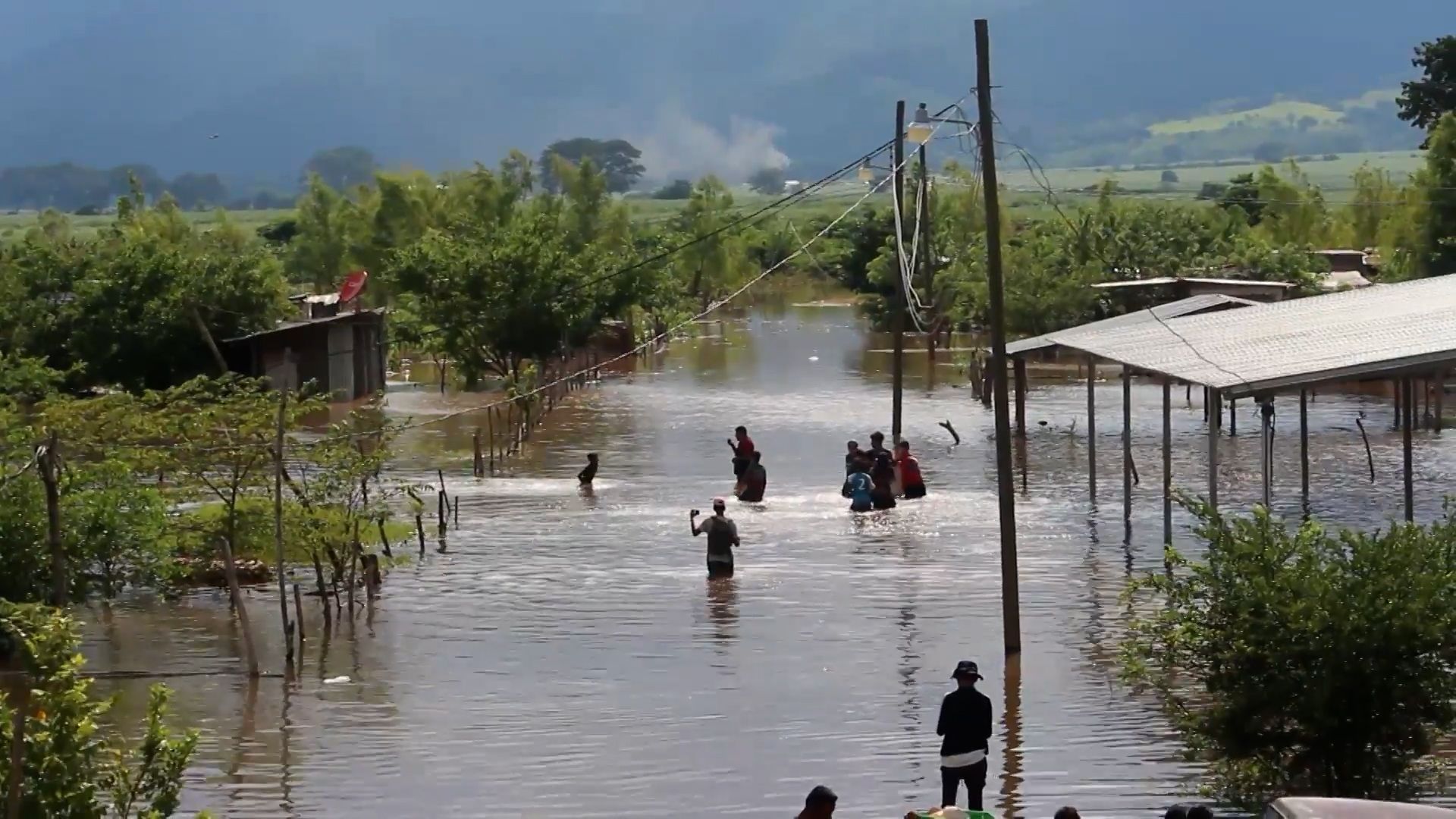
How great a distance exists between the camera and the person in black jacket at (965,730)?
13.0 m

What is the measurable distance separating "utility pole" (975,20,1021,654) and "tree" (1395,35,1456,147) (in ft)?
162

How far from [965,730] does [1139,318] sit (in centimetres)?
2199

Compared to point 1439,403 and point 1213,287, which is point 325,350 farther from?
point 1439,403

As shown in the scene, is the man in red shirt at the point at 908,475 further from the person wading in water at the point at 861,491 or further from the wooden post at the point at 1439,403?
the wooden post at the point at 1439,403

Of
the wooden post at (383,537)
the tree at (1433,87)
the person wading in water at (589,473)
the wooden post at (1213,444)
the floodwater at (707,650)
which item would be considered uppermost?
the tree at (1433,87)

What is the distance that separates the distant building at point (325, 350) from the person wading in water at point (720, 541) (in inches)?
880

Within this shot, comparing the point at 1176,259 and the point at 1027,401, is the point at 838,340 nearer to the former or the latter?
the point at 1176,259

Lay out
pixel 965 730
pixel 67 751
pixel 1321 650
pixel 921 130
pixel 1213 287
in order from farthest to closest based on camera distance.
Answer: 1. pixel 1213 287
2. pixel 921 130
3. pixel 965 730
4. pixel 1321 650
5. pixel 67 751

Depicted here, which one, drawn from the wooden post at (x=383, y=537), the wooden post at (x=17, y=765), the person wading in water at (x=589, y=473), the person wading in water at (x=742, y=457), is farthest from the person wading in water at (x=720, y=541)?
the wooden post at (x=17, y=765)

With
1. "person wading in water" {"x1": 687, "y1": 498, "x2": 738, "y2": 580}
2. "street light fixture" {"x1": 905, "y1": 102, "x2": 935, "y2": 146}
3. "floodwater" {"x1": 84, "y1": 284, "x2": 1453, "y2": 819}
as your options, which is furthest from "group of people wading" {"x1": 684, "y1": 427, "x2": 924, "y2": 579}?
"street light fixture" {"x1": 905, "y1": 102, "x2": 935, "y2": 146}

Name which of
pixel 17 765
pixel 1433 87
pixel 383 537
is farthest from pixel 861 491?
pixel 1433 87

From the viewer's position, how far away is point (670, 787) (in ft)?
48.6

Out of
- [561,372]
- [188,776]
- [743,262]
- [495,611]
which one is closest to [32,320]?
[561,372]

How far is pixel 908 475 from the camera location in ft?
103
